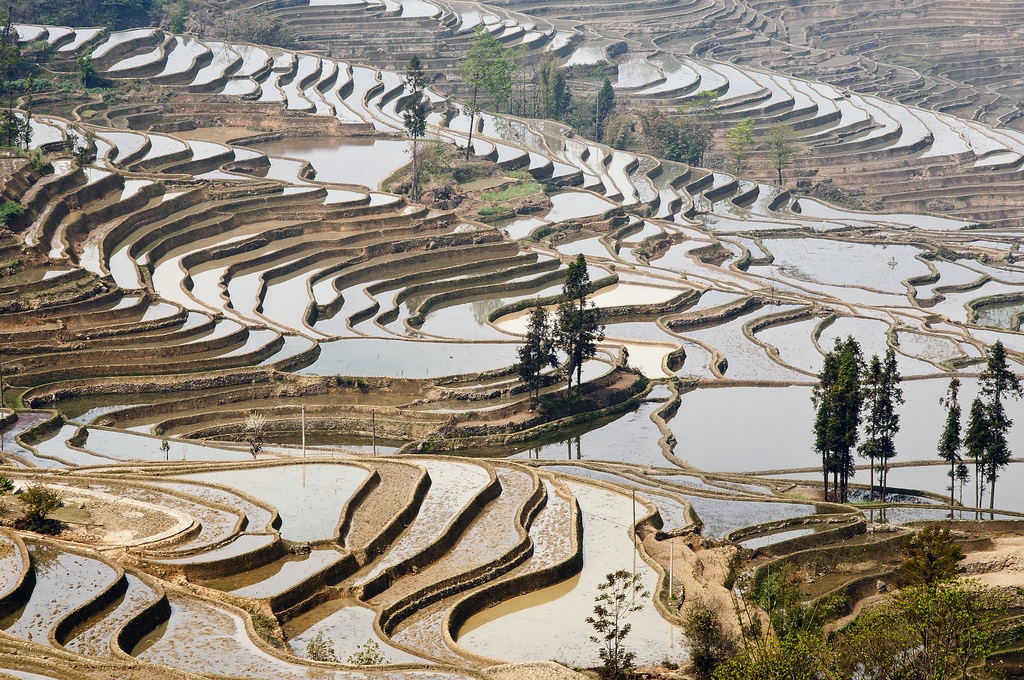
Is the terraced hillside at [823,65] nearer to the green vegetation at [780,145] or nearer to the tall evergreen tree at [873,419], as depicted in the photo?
the green vegetation at [780,145]

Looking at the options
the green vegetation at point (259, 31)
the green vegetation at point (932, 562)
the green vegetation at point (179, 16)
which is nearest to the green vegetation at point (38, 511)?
the green vegetation at point (932, 562)

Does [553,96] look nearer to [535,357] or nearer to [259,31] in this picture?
[259,31]

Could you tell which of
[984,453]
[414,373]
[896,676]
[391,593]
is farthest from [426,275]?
[896,676]

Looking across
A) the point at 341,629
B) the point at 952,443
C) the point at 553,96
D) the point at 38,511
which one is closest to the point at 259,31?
the point at 553,96

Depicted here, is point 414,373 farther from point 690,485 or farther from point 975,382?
point 975,382

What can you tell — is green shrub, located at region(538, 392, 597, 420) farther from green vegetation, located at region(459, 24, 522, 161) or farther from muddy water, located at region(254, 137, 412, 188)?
green vegetation, located at region(459, 24, 522, 161)

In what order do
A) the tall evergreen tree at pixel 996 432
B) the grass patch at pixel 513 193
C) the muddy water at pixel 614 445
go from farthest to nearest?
the grass patch at pixel 513 193, the muddy water at pixel 614 445, the tall evergreen tree at pixel 996 432
